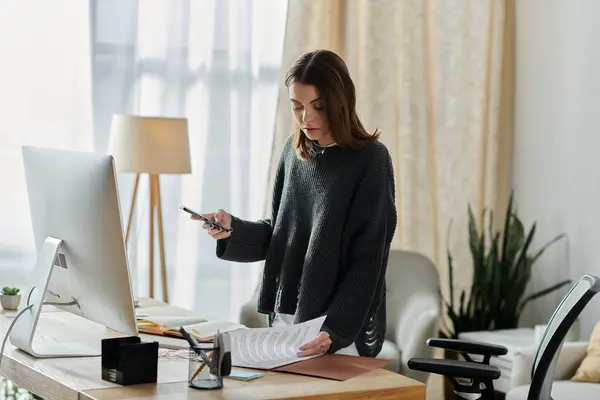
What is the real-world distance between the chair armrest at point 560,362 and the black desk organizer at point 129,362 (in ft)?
6.66

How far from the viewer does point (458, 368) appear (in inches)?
94.0

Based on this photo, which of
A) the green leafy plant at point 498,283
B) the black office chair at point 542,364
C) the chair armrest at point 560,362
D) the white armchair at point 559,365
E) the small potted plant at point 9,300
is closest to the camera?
the black office chair at point 542,364

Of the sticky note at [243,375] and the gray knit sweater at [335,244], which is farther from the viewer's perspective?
the gray knit sweater at [335,244]

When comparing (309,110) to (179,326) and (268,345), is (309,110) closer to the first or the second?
(268,345)

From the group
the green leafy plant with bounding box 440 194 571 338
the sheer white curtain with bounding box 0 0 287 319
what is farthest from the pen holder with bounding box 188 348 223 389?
the green leafy plant with bounding box 440 194 571 338

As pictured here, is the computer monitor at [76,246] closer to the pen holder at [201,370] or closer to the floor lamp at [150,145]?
the pen holder at [201,370]

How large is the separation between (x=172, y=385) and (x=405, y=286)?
2.25m

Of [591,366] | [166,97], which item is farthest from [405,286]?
[166,97]

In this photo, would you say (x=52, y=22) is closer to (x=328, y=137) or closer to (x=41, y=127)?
(x=41, y=127)

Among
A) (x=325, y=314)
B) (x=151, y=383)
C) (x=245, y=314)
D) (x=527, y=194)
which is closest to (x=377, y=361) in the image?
(x=325, y=314)

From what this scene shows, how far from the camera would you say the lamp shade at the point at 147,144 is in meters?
3.83

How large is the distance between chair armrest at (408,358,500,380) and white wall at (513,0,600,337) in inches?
83.7

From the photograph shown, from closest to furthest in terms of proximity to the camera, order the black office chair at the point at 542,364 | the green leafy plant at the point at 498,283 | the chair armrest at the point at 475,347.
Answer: the black office chair at the point at 542,364
the chair armrest at the point at 475,347
the green leafy plant at the point at 498,283

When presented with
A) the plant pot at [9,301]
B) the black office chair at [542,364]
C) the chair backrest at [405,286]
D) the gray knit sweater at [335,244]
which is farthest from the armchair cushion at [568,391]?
the plant pot at [9,301]
